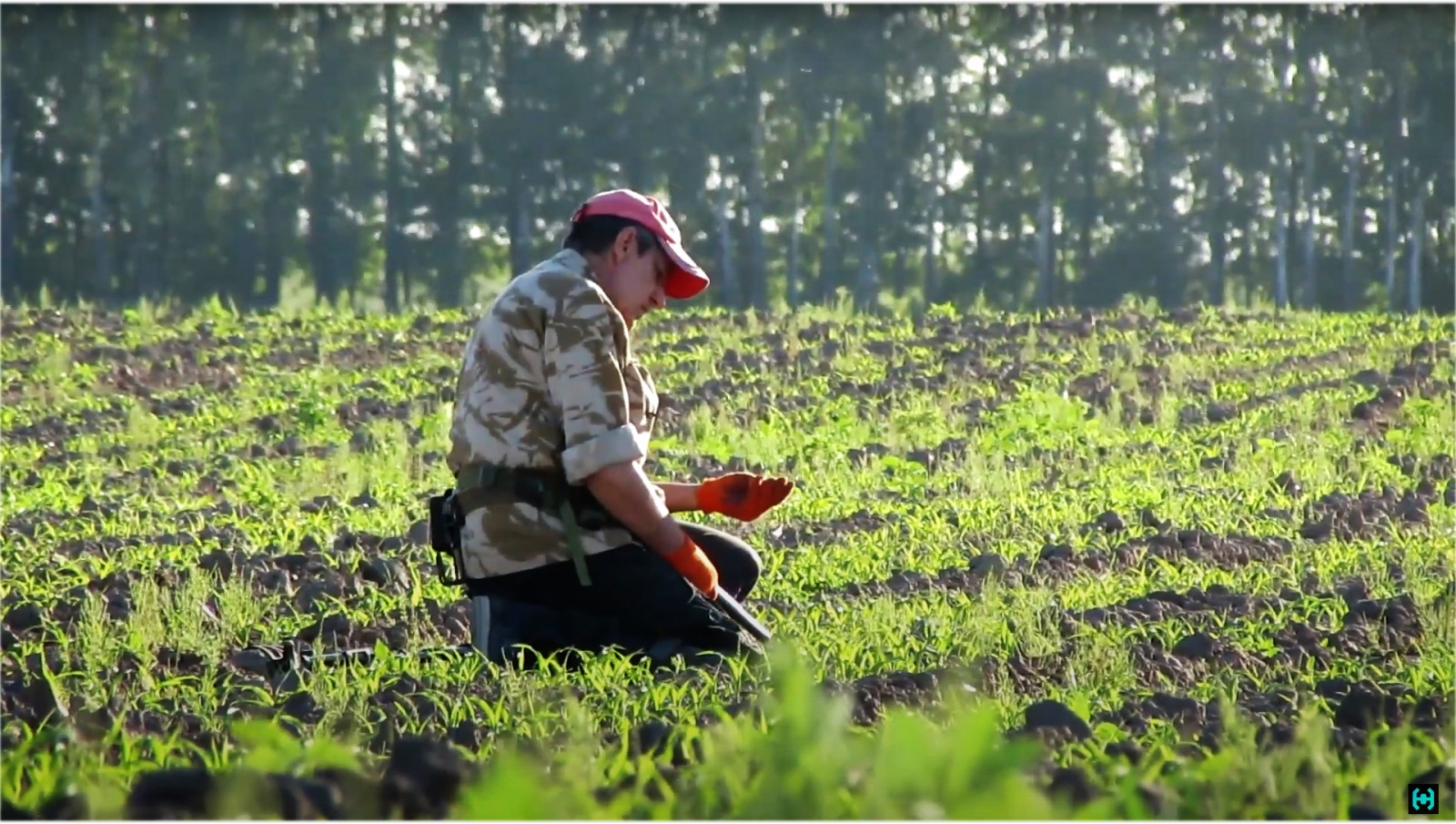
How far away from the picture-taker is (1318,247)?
155 feet

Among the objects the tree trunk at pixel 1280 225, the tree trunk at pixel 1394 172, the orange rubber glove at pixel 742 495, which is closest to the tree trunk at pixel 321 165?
the tree trunk at pixel 1280 225

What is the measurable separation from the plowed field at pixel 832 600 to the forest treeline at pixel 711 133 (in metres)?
20.9

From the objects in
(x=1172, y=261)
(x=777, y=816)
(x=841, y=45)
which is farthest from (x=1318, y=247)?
(x=777, y=816)

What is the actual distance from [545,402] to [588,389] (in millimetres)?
233

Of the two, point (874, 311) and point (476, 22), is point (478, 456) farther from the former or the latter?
point (476, 22)

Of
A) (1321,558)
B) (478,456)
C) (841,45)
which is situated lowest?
(1321,558)

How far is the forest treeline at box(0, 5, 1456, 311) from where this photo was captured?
1539 inches

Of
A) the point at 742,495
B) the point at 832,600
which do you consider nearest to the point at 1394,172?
the point at 832,600

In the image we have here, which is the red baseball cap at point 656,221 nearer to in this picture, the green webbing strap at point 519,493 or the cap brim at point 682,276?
the cap brim at point 682,276

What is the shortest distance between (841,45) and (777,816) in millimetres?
37856

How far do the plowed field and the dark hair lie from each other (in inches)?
44.4

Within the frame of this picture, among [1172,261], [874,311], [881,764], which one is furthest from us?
[1172,261]

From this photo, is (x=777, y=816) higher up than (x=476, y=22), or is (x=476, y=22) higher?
(x=476, y=22)

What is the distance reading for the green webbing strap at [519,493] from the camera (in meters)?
5.65
